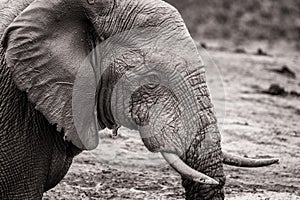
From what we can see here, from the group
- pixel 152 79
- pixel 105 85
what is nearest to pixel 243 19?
pixel 105 85

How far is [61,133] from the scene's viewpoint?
509 centimetres

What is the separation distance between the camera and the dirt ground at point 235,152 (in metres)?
7.54

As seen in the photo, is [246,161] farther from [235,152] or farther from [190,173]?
[235,152]

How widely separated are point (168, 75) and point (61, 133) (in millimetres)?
857

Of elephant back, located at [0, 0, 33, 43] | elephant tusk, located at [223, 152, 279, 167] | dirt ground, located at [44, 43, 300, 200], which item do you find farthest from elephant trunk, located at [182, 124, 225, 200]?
dirt ground, located at [44, 43, 300, 200]

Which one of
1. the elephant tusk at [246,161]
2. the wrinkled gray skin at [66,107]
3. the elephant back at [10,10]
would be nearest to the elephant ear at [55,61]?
the wrinkled gray skin at [66,107]

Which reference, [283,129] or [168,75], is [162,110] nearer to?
[168,75]

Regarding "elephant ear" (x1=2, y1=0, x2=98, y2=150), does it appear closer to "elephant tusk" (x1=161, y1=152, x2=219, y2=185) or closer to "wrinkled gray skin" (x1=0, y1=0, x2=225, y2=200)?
"wrinkled gray skin" (x1=0, y1=0, x2=225, y2=200)

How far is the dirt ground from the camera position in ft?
24.7

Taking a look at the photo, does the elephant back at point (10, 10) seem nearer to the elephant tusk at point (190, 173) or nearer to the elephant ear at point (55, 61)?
the elephant ear at point (55, 61)

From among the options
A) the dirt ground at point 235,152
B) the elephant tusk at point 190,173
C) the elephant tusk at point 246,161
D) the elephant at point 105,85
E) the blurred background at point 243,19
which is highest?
the elephant at point 105,85

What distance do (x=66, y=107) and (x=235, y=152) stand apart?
4.39m

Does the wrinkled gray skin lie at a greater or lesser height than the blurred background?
greater

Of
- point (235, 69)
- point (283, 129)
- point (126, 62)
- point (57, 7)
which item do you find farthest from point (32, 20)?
point (235, 69)
